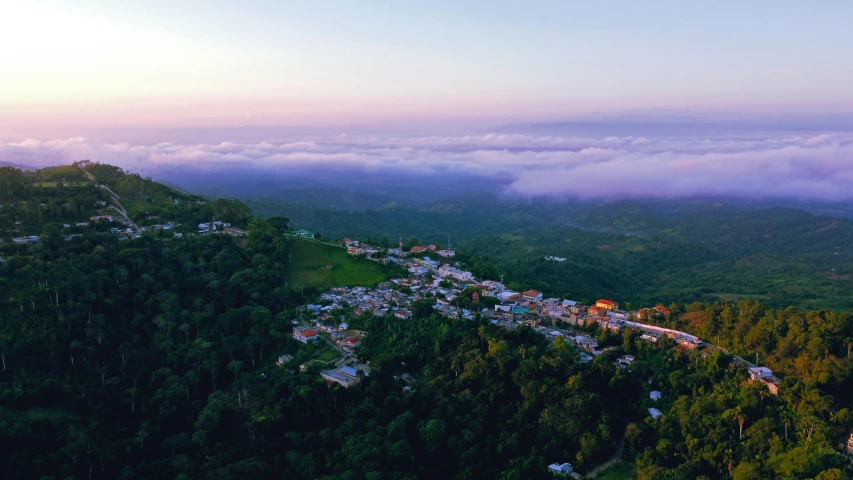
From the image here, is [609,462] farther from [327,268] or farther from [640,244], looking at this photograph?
[640,244]

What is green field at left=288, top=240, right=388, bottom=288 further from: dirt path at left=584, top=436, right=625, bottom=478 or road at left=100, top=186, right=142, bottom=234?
dirt path at left=584, top=436, right=625, bottom=478

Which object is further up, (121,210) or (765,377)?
(121,210)

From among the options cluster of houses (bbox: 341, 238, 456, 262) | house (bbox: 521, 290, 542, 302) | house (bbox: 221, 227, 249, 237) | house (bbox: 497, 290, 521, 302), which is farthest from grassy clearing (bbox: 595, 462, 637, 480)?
house (bbox: 221, 227, 249, 237)

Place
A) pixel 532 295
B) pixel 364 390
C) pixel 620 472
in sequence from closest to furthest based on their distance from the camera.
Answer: pixel 620 472, pixel 364 390, pixel 532 295

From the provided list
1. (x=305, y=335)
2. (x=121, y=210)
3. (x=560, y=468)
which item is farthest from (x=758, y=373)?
(x=121, y=210)

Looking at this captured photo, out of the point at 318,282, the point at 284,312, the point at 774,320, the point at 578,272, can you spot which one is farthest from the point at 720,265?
the point at 284,312

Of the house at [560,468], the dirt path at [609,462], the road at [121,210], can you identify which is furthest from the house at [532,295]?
the road at [121,210]
